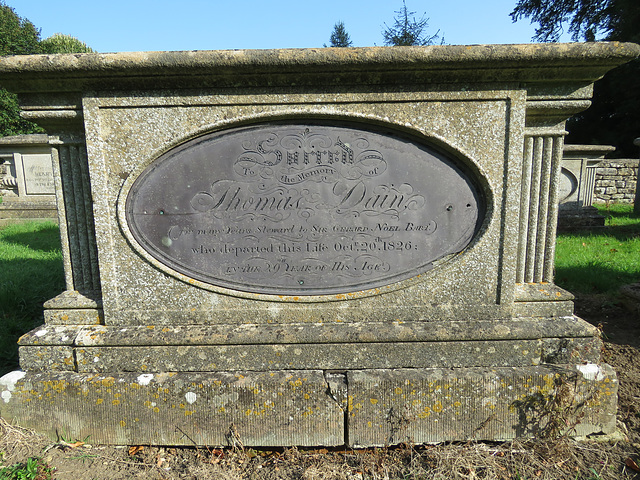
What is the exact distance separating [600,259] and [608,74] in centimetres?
1429

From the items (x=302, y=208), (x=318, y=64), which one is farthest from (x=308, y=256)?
(x=318, y=64)

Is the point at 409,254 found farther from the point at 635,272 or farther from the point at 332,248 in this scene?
the point at 635,272

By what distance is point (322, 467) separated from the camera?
5.93ft

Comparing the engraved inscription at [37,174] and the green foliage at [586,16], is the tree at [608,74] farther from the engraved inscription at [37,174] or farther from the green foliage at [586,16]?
the engraved inscription at [37,174]

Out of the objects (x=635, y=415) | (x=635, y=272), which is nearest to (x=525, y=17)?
(x=635, y=272)

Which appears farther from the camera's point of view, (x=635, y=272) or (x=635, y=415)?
(x=635, y=272)

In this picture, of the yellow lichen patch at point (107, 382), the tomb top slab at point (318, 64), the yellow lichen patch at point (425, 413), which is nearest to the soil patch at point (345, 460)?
the yellow lichen patch at point (425, 413)

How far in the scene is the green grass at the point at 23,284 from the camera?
111 inches

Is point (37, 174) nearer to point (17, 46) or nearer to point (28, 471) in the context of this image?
point (28, 471)

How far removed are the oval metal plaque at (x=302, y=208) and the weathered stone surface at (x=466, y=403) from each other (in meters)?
0.54

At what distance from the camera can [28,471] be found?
1.68 metres

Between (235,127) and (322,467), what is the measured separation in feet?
5.66

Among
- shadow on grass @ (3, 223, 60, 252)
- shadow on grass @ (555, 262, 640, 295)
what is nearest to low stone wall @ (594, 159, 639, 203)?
shadow on grass @ (555, 262, 640, 295)

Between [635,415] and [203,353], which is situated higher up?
[203,353]
